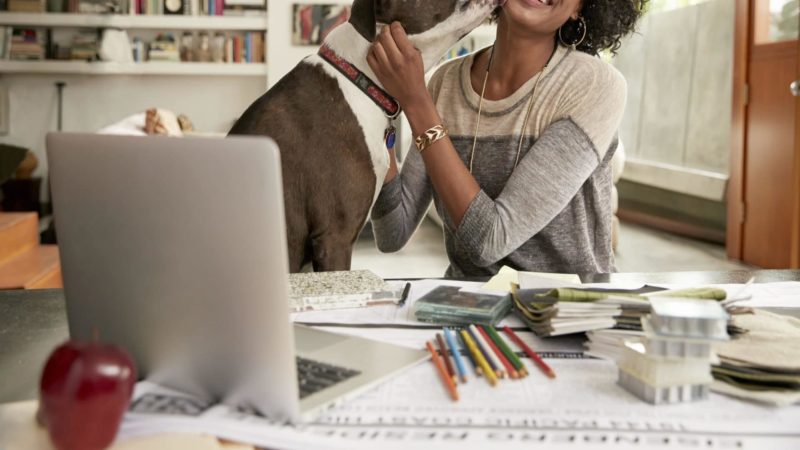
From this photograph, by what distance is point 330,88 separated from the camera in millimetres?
1467

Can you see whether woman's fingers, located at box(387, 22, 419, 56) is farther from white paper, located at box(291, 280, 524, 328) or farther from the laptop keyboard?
the laptop keyboard

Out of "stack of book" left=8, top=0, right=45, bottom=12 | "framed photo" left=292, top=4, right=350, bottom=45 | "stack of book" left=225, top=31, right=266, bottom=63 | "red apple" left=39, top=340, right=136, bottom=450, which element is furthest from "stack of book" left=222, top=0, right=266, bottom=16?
"red apple" left=39, top=340, right=136, bottom=450

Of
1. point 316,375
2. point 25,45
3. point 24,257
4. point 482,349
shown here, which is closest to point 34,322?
point 316,375

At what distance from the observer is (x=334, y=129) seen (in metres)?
1.45

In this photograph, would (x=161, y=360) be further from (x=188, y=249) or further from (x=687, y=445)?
(x=687, y=445)

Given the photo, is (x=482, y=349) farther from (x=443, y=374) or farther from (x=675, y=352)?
(x=675, y=352)

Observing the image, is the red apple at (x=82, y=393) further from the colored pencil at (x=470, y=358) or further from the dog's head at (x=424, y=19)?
the dog's head at (x=424, y=19)

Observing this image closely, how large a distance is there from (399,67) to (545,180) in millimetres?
326

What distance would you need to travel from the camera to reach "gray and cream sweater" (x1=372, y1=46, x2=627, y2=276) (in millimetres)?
1489

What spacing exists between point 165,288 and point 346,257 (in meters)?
0.76

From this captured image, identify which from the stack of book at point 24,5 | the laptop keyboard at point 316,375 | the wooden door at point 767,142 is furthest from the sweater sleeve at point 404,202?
the stack of book at point 24,5

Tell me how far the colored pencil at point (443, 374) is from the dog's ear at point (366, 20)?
726mm

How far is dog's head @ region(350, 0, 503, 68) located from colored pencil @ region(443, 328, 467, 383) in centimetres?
70

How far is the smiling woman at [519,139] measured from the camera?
1.47 metres
